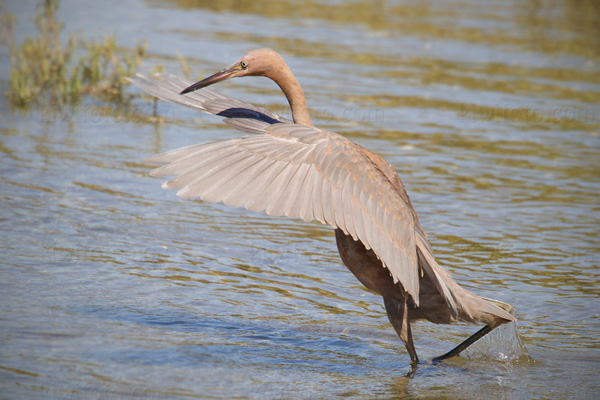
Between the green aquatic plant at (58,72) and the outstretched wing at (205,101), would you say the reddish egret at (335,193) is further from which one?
the green aquatic plant at (58,72)

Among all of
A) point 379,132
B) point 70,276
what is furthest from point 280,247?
point 379,132

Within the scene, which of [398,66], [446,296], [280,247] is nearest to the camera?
[446,296]

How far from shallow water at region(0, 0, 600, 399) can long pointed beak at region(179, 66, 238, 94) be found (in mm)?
1615

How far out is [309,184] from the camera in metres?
4.82

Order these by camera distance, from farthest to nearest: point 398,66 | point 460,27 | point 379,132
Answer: point 460,27
point 398,66
point 379,132

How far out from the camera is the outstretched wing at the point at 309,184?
454 cm

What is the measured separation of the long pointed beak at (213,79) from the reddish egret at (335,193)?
0.01m

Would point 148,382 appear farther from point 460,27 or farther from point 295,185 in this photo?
point 460,27

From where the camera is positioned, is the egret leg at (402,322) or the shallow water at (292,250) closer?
the shallow water at (292,250)

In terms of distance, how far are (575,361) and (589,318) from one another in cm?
82

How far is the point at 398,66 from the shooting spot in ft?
48.5

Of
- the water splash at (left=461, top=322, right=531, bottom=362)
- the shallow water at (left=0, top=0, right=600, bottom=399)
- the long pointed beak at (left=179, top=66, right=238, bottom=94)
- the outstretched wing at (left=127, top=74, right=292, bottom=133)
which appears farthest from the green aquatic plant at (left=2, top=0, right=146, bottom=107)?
the water splash at (left=461, top=322, right=531, bottom=362)

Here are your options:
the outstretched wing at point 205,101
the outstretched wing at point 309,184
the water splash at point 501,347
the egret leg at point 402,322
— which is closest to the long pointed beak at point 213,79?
the outstretched wing at point 205,101

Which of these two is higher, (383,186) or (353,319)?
(383,186)
